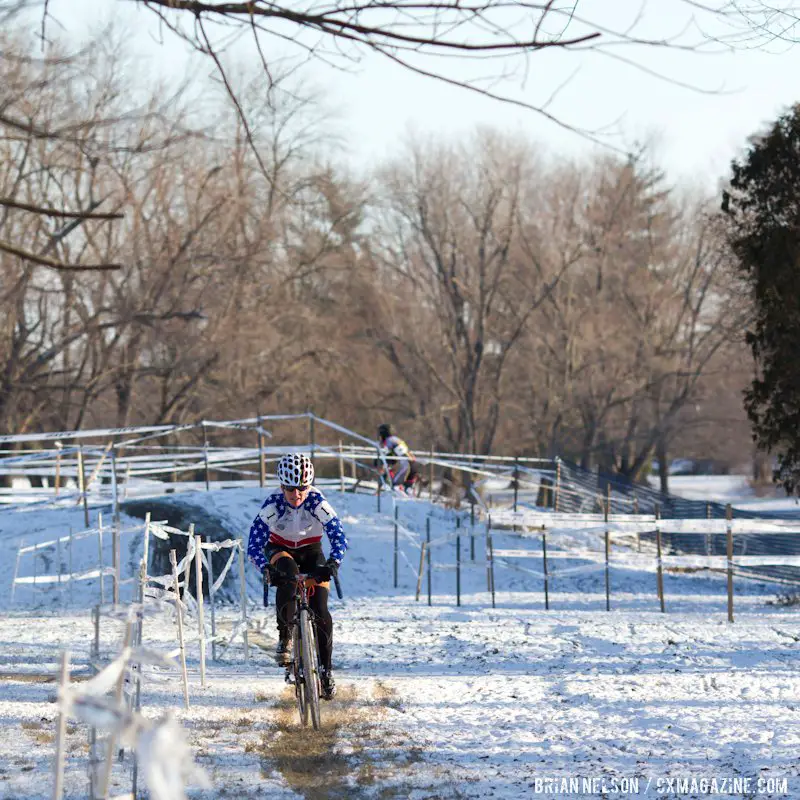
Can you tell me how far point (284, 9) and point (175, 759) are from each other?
11.4 feet

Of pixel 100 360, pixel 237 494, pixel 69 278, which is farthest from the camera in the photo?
pixel 100 360

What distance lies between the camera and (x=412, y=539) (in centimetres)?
2191

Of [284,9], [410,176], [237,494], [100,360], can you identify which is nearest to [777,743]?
[284,9]

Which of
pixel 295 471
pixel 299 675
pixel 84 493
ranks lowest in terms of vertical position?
pixel 299 675

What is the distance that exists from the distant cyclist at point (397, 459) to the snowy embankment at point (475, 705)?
6.91 meters

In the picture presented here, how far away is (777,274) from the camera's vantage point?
1978cm

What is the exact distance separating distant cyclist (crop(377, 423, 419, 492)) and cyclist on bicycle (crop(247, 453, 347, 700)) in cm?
1382

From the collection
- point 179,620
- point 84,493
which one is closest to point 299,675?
point 179,620

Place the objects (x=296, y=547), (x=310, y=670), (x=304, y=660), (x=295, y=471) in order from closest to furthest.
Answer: (x=310, y=670)
(x=304, y=660)
(x=295, y=471)
(x=296, y=547)

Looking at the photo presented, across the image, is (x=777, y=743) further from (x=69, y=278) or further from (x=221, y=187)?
(x=221, y=187)

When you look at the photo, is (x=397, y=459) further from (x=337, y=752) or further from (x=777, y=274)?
(x=337, y=752)

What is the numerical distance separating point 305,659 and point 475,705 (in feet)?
6.08

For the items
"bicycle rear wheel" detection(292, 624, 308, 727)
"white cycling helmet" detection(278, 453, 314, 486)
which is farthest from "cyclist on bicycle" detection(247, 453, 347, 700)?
"bicycle rear wheel" detection(292, 624, 308, 727)

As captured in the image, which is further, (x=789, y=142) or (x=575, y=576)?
(x=575, y=576)
